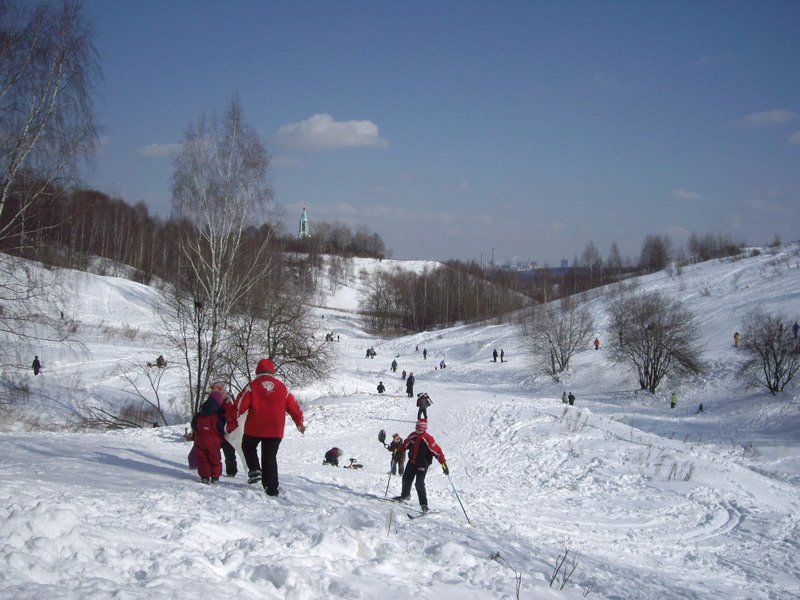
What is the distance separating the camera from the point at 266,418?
23.0 ft

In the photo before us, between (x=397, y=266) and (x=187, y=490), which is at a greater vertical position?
(x=397, y=266)

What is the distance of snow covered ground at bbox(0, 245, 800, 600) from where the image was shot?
418 centimetres

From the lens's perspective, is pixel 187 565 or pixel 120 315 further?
pixel 120 315

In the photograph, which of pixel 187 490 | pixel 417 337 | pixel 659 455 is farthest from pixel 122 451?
pixel 417 337

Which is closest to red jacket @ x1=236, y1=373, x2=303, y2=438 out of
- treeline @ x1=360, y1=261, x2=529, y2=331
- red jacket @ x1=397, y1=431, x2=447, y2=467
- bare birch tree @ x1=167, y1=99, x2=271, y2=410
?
red jacket @ x1=397, y1=431, x2=447, y2=467

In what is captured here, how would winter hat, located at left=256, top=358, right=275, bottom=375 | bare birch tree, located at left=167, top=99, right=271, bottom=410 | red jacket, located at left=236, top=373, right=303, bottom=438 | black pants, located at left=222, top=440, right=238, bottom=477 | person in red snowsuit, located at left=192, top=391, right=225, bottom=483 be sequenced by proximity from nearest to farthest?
1. red jacket, located at left=236, top=373, right=303, bottom=438
2. winter hat, located at left=256, top=358, right=275, bottom=375
3. person in red snowsuit, located at left=192, top=391, right=225, bottom=483
4. black pants, located at left=222, top=440, right=238, bottom=477
5. bare birch tree, located at left=167, top=99, right=271, bottom=410

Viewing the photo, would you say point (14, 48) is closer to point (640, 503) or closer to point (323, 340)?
point (640, 503)

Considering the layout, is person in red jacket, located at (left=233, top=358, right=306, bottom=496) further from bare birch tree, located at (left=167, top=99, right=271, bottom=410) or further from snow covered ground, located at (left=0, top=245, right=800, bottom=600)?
bare birch tree, located at (left=167, top=99, right=271, bottom=410)

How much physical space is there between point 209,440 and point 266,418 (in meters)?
1.15

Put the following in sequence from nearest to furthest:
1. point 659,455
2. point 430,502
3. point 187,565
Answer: point 187,565
point 430,502
point 659,455

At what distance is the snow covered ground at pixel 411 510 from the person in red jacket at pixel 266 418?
341 mm

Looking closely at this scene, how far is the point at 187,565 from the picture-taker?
13.6 ft

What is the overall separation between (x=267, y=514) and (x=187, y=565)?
5.79 feet

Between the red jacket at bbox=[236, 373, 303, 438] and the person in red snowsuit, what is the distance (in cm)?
83
